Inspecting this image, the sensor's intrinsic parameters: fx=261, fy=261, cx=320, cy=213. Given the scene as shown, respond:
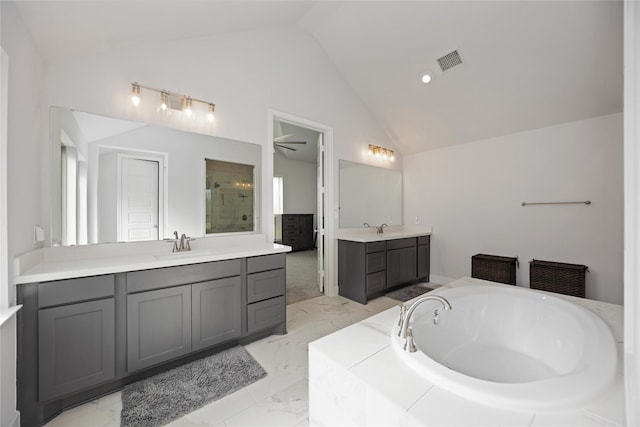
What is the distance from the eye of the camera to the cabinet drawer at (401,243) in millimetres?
3526

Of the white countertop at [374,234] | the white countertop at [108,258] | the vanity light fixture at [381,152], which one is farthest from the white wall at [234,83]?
the white countertop at [374,234]

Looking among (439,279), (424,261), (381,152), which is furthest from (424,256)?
(381,152)

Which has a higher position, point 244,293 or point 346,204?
point 346,204

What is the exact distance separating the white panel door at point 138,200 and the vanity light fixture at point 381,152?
2.88 meters

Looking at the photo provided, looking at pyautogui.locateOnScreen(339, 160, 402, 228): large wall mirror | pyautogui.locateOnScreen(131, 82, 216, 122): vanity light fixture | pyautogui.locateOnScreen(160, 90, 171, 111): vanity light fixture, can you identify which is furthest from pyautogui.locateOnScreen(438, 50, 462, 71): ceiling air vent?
pyautogui.locateOnScreen(160, 90, 171, 111): vanity light fixture

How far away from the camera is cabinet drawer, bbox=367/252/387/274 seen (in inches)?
128

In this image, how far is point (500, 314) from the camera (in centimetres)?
202

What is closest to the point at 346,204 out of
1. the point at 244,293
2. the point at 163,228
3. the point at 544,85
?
the point at 244,293

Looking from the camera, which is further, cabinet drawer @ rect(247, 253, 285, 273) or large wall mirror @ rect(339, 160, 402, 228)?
large wall mirror @ rect(339, 160, 402, 228)

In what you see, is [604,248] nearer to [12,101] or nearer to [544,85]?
[544,85]

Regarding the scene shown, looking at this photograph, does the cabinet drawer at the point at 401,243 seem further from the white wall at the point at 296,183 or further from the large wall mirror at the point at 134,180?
the white wall at the point at 296,183

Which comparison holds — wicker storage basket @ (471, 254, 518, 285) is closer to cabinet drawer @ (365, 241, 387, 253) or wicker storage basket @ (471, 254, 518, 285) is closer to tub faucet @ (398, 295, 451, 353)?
cabinet drawer @ (365, 241, 387, 253)

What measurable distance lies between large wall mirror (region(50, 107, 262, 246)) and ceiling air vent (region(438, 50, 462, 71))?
234 cm

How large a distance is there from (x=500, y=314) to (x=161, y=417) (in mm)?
2382
